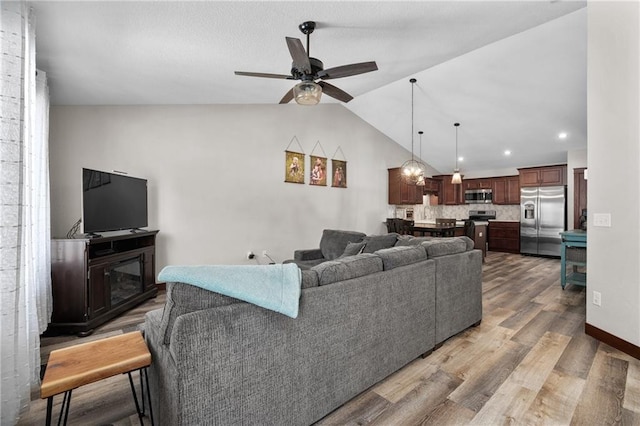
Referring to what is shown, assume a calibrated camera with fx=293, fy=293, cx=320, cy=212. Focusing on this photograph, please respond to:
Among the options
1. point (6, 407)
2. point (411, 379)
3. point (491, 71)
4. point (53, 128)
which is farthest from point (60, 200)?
point (491, 71)

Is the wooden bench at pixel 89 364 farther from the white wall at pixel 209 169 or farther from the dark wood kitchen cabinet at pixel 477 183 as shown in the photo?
the dark wood kitchen cabinet at pixel 477 183

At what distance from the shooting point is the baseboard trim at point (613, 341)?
2342 mm

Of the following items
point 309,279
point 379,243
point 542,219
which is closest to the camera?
point 309,279

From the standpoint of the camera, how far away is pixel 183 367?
1.18 meters

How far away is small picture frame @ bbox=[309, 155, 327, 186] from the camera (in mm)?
5844

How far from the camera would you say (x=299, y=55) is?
2314 millimetres

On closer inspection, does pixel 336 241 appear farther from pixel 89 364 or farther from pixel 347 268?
pixel 89 364

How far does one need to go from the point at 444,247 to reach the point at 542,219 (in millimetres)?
6026

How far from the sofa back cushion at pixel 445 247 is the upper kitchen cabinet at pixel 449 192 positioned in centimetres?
641

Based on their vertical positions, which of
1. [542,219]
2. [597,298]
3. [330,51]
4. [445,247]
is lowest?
[597,298]

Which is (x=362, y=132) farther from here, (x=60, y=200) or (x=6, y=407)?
(x=6, y=407)

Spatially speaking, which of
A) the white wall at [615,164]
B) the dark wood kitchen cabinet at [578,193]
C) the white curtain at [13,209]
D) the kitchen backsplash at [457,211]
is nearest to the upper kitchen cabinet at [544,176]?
the dark wood kitchen cabinet at [578,193]

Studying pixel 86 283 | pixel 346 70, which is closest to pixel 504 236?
pixel 346 70

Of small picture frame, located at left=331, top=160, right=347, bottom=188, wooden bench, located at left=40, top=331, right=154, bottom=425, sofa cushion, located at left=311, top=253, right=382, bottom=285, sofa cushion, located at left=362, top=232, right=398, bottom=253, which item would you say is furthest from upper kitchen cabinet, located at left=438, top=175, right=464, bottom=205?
wooden bench, located at left=40, top=331, right=154, bottom=425
